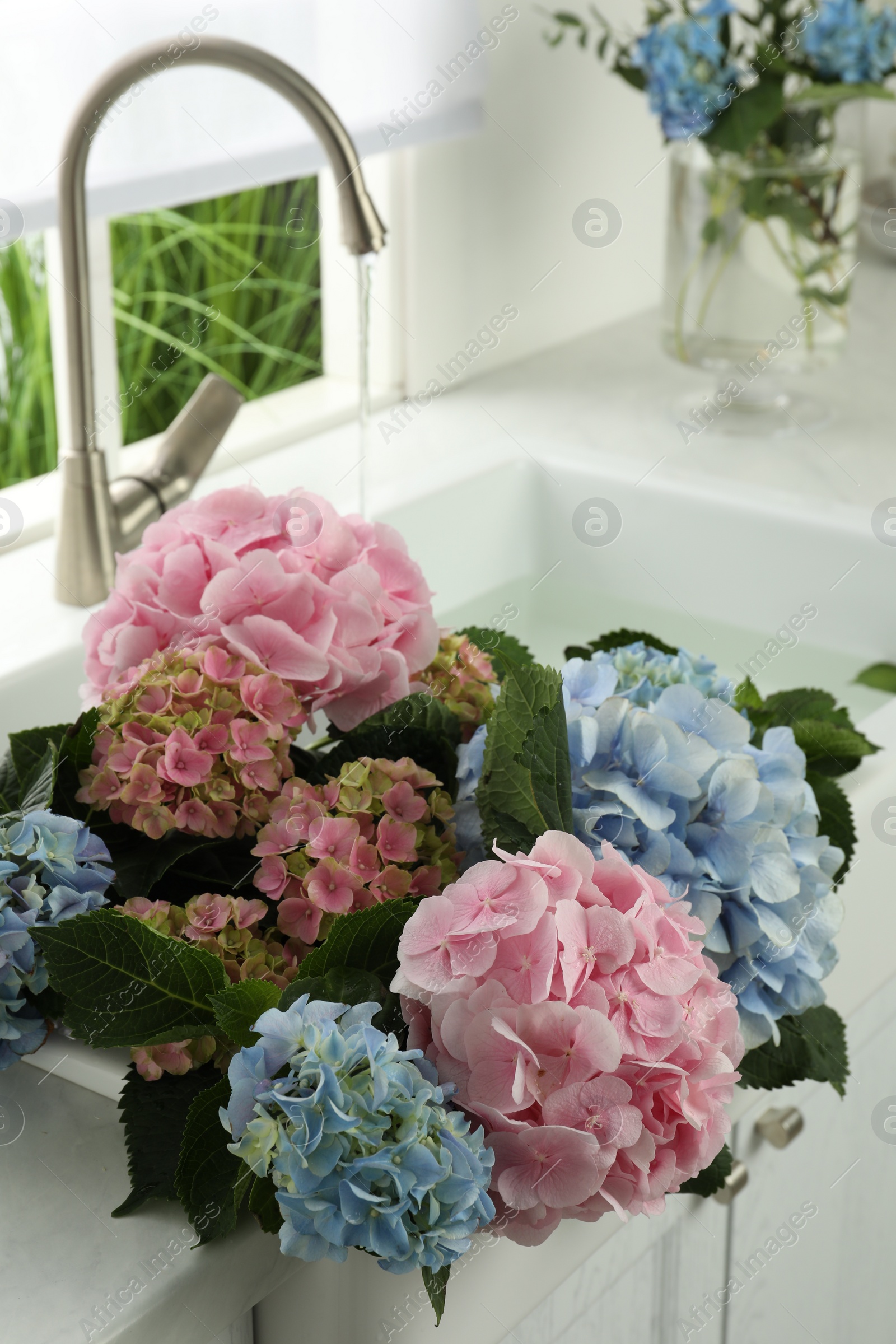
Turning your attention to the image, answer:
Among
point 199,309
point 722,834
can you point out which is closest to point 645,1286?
point 722,834

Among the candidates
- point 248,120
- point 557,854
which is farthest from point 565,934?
point 248,120

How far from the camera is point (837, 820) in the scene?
0.66 meters

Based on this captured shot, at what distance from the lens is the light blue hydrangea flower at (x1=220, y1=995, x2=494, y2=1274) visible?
40cm

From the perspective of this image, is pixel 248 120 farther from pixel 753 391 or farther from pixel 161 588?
pixel 161 588

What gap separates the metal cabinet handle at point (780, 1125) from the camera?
815 millimetres

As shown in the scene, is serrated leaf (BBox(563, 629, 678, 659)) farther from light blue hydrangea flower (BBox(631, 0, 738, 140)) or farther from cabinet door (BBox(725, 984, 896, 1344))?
light blue hydrangea flower (BBox(631, 0, 738, 140))

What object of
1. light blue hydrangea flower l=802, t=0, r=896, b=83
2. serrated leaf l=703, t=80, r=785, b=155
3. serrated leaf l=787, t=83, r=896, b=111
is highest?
light blue hydrangea flower l=802, t=0, r=896, b=83

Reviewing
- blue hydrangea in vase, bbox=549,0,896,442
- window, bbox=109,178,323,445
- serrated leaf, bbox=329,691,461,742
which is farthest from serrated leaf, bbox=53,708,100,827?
window, bbox=109,178,323,445

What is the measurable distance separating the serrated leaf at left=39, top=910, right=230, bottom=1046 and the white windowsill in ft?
2.44

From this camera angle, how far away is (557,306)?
64.9 inches

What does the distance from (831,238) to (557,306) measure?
1.20ft

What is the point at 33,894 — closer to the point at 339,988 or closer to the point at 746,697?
the point at 339,988

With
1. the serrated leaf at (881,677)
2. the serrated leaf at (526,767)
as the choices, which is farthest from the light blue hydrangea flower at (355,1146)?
the serrated leaf at (881,677)

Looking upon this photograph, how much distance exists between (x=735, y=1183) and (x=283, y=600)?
45 centimetres
